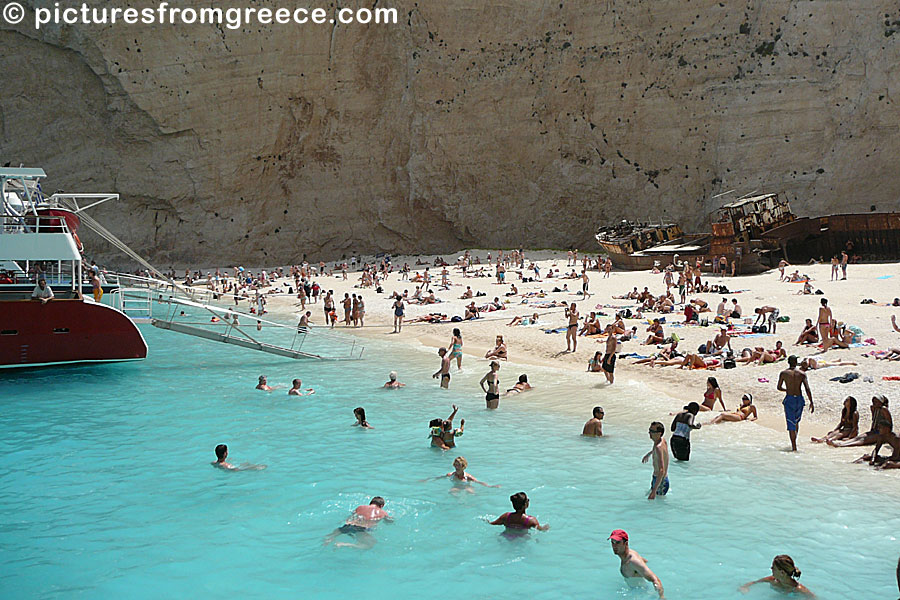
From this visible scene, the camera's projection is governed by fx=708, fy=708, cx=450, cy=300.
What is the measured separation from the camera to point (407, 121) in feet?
167

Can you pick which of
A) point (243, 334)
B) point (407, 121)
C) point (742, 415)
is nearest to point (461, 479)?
point (742, 415)

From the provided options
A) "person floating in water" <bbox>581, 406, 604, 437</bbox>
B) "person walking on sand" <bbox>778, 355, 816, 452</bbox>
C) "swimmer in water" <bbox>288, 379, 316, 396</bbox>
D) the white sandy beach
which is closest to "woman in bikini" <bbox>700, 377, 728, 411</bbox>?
the white sandy beach

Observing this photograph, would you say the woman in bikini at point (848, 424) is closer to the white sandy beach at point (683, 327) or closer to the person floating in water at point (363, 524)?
the white sandy beach at point (683, 327)

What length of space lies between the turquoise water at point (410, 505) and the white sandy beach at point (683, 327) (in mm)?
1317

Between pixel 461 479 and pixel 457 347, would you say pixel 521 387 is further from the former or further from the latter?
pixel 461 479

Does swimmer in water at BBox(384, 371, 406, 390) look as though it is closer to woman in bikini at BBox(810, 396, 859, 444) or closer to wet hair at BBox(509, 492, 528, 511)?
wet hair at BBox(509, 492, 528, 511)

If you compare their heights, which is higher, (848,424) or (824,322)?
(824,322)

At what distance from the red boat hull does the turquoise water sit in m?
2.51

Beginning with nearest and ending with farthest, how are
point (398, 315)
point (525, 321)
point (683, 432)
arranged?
point (683, 432)
point (525, 321)
point (398, 315)

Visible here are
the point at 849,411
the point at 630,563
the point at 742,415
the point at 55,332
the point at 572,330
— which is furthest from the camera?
the point at 572,330

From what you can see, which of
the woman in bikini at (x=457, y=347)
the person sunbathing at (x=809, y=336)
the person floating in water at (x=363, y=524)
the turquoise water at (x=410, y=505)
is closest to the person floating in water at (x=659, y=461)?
the turquoise water at (x=410, y=505)

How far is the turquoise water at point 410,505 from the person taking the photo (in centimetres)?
759

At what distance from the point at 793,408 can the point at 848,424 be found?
1.04 meters

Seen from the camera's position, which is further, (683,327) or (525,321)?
(525,321)
